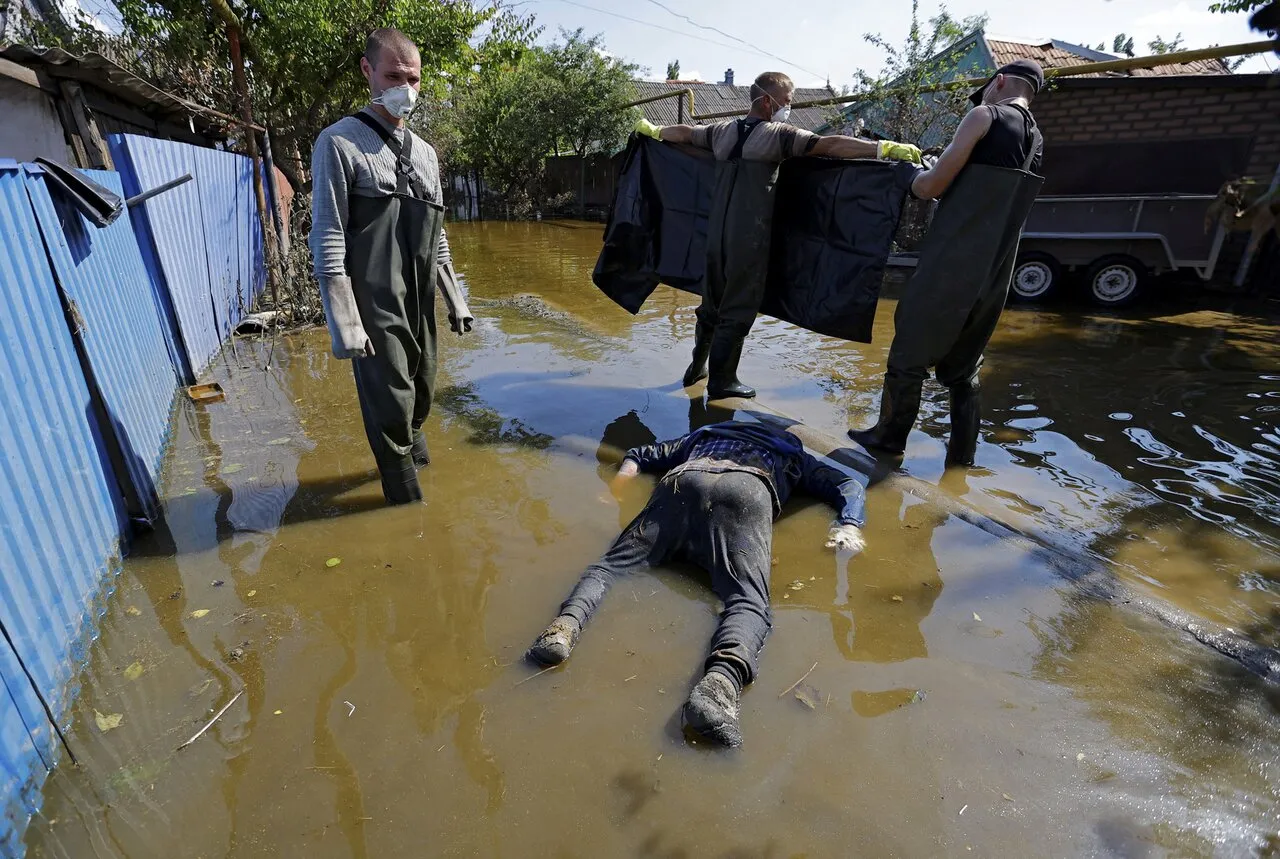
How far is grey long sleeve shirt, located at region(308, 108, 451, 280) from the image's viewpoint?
2.81m

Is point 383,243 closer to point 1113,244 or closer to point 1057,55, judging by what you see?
point 1113,244

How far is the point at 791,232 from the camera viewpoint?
4637mm

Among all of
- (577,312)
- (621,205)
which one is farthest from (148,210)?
(577,312)

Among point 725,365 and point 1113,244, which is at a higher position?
point 1113,244

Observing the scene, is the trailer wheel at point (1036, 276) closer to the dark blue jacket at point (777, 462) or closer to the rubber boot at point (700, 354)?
the rubber boot at point (700, 354)

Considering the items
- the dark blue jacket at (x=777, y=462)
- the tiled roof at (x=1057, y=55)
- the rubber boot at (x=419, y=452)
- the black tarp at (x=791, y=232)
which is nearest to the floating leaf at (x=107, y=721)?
the rubber boot at (x=419, y=452)

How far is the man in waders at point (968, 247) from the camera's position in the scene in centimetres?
334

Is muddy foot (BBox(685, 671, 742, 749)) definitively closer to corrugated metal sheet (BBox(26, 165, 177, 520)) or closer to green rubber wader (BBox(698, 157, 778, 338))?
corrugated metal sheet (BBox(26, 165, 177, 520))

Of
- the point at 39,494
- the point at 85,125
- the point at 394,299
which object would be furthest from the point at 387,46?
the point at 85,125

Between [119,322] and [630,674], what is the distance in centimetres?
346

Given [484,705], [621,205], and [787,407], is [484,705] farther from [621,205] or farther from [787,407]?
[621,205]

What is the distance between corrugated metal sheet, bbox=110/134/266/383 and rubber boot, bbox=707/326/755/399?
4.00 m

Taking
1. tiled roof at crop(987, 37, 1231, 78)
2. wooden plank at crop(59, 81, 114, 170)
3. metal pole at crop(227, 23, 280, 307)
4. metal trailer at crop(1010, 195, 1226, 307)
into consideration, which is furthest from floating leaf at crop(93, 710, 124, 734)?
tiled roof at crop(987, 37, 1231, 78)

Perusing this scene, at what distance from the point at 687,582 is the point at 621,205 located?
351cm
